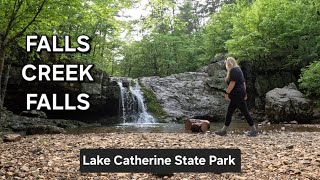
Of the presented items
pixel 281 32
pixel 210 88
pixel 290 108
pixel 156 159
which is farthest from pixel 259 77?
pixel 156 159

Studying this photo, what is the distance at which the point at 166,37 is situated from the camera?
31781 millimetres

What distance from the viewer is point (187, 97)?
2419 centimetres

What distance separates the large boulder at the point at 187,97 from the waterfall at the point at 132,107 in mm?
1334

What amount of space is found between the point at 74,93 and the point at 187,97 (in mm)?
8519

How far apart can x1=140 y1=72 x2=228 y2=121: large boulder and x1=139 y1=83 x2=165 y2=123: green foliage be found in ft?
0.94

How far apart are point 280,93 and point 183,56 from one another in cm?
1652

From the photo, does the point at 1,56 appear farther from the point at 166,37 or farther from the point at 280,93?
the point at 166,37

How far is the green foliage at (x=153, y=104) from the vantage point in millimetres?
21922

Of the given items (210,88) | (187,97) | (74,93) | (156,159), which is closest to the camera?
(156,159)

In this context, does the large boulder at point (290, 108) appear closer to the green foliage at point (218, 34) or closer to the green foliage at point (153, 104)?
the green foliage at point (153, 104)

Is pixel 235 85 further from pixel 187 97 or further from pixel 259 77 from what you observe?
pixel 259 77

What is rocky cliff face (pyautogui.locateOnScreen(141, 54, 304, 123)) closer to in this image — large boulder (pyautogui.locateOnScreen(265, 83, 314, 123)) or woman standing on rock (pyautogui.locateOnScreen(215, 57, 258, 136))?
large boulder (pyautogui.locateOnScreen(265, 83, 314, 123))

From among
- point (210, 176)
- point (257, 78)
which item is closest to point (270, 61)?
point (257, 78)

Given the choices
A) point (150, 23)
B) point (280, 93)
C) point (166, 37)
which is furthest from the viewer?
point (166, 37)
